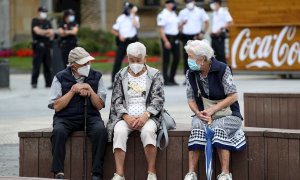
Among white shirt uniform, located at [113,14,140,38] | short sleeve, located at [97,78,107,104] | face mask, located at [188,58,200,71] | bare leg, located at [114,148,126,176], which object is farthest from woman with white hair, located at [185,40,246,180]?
white shirt uniform, located at [113,14,140,38]

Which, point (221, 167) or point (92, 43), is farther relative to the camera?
point (92, 43)

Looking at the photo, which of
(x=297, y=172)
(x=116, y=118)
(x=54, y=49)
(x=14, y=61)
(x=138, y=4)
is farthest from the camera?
(x=138, y=4)

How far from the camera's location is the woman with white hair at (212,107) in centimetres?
947

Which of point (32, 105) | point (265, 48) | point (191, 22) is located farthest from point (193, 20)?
point (32, 105)

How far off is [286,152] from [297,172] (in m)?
0.21

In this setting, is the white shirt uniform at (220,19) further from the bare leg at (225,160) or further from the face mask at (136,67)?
the bare leg at (225,160)

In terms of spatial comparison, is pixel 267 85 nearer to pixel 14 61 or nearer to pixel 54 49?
pixel 54 49

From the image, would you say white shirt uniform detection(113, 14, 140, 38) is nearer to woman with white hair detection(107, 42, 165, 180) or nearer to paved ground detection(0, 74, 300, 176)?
paved ground detection(0, 74, 300, 176)

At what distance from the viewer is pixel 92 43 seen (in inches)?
1467

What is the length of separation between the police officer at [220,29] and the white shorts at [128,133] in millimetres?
14119

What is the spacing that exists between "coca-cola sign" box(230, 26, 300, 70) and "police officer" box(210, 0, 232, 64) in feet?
1.20

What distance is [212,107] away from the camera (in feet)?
31.9

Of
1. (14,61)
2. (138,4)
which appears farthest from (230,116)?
(138,4)

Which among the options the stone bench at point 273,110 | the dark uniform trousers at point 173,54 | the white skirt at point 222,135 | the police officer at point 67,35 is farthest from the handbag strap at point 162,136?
the police officer at point 67,35
